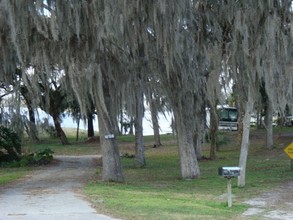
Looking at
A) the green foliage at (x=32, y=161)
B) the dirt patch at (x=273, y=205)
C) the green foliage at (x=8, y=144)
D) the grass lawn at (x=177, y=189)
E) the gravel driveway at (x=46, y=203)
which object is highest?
the green foliage at (x=8, y=144)

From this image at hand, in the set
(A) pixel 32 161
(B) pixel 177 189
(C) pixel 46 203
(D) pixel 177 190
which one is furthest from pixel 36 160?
(C) pixel 46 203

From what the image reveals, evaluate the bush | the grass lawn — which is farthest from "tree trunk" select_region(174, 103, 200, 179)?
the bush

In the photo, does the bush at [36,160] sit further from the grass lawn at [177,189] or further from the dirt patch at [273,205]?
the dirt patch at [273,205]

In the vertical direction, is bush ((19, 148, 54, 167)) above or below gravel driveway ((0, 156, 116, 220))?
above

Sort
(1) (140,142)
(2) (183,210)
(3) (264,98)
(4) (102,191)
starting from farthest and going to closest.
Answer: (3) (264,98)
(1) (140,142)
(4) (102,191)
(2) (183,210)

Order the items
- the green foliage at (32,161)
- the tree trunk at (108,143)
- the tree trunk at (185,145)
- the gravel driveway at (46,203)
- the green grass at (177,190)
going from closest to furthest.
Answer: the gravel driveway at (46,203) < the green grass at (177,190) < the tree trunk at (108,143) < the tree trunk at (185,145) < the green foliage at (32,161)

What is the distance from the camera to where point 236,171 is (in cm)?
1105

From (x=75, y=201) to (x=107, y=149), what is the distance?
5524 mm

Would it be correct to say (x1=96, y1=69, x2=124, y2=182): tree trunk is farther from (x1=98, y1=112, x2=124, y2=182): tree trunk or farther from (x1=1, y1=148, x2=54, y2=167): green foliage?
(x1=1, y1=148, x2=54, y2=167): green foliage

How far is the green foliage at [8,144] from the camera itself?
26.8 metres

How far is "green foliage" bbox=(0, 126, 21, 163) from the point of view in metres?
26.8

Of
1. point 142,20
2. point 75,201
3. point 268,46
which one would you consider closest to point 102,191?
point 75,201

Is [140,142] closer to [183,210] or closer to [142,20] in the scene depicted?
[142,20]

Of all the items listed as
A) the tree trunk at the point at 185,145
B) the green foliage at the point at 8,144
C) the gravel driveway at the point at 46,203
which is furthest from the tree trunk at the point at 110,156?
the green foliage at the point at 8,144
